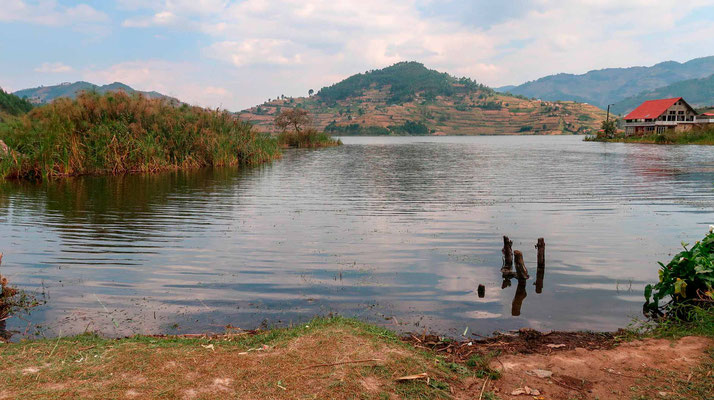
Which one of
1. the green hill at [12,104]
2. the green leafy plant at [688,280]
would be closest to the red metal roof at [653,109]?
the green leafy plant at [688,280]

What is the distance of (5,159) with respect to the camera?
26641 mm

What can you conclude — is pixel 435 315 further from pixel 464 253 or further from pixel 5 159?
pixel 5 159

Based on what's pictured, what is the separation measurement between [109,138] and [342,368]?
30269mm

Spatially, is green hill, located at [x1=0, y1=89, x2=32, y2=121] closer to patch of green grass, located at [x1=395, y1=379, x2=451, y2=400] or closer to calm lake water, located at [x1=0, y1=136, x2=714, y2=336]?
calm lake water, located at [x1=0, y1=136, x2=714, y2=336]

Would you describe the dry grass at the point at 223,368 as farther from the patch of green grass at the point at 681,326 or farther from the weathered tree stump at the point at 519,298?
the patch of green grass at the point at 681,326

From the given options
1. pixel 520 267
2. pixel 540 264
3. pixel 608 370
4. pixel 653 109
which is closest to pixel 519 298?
pixel 520 267

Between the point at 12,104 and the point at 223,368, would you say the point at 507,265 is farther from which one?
the point at 12,104

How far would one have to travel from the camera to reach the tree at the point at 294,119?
251ft

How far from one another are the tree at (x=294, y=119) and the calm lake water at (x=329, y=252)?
52.9 m

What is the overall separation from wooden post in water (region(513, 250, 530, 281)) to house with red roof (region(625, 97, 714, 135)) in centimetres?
10155

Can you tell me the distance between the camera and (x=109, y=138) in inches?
1193

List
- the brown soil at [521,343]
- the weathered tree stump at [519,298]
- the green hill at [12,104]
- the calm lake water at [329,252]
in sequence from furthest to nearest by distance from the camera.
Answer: the green hill at [12,104] < the weathered tree stump at [519,298] < the calm lake water at [329,252] < the brown soil at [521,343]

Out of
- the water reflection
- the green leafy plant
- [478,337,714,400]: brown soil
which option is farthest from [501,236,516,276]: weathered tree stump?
[478,337,714,400]: brown soil

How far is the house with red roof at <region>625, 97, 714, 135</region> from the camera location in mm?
96312
